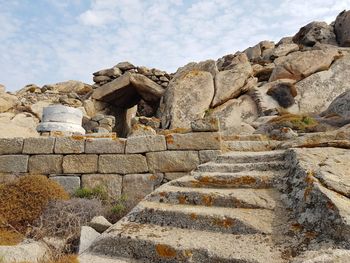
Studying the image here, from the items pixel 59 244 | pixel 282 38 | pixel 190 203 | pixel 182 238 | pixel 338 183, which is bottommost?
pixel 59 244

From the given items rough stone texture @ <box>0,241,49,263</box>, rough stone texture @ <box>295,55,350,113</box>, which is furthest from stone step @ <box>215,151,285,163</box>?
rough stone texture @ <box>295,55,350,113</box>

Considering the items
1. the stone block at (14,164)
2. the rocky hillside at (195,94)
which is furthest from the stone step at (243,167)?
the rocky hillside at (195,94)

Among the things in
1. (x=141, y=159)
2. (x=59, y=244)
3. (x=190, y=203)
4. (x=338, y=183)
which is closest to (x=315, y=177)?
(x=338, y=183)

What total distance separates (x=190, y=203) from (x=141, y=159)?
7.48ft

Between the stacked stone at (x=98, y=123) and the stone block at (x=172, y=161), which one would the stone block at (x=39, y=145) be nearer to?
the stone block at (x=172, y=161)

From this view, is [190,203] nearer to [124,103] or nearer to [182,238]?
[182,238]

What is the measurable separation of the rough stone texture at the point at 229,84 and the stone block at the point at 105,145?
29.8 feet

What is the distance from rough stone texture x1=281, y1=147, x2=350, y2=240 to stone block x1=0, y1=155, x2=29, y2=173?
4.58 metres

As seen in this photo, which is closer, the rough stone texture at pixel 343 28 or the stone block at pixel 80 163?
the stone block at pixel 80 163

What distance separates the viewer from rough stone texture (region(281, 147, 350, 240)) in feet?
8.01

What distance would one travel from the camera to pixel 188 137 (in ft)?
18.3

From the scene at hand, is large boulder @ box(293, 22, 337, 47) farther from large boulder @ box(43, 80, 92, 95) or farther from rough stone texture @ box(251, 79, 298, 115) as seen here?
large boulder @ box(43, 80, 92, 95)

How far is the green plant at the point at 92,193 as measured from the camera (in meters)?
5.41

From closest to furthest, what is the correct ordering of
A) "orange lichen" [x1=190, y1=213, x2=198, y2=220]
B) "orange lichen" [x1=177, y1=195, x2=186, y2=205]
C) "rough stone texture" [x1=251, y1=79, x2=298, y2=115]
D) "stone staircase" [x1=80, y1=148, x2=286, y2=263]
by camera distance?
"stone staircase" [x1=80, y1=148, x2=286, y2=263], "orange lichen" [x1=190, y1=213, x2=198, y2=220], "orange lichen" [x1=177, y1=195, x2=186, y2=205], "rough stone texture" [x1=251, y1=79, x2=298, y2=115]
